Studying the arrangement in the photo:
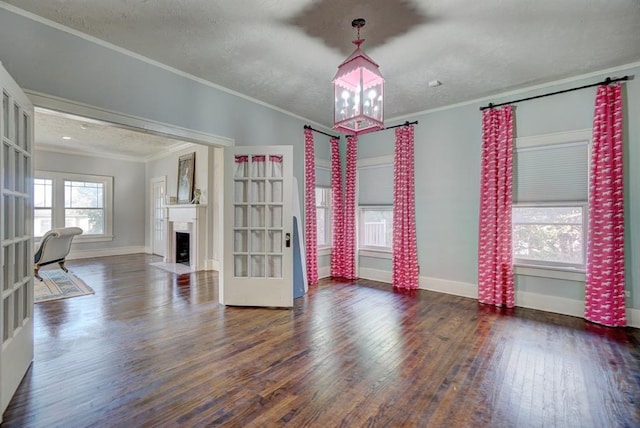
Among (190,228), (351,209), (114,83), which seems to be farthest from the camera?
(190,228)

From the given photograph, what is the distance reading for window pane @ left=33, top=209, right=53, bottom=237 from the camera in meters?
6.97

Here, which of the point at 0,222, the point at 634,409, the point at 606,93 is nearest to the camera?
the point at 0,222

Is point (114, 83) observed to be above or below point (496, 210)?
above

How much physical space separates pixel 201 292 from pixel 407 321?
9.73 feet

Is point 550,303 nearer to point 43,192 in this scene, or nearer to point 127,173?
point 127,173

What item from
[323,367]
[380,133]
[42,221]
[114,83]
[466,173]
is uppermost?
[380,133]

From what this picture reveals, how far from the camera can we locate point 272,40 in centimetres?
281

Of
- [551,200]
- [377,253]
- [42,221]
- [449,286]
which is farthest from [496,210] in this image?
[42,221]

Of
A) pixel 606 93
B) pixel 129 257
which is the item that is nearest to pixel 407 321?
pixel 606 93

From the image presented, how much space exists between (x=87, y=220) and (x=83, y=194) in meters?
0.67

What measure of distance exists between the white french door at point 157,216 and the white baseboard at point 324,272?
4.94 metres

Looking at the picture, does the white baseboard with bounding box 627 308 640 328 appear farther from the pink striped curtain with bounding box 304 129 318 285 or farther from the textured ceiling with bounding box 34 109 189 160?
the textured ceiling with bounding box 34 109 189 160

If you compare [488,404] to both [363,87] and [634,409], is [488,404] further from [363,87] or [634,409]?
[363,87]

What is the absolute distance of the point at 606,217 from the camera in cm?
326
